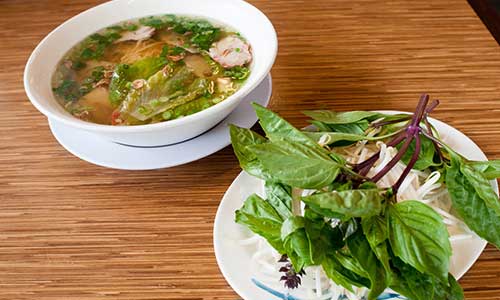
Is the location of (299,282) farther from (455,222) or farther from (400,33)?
(400,33)

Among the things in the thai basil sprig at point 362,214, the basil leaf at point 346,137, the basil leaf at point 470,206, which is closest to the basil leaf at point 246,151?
the thai basil sprig at point 362,214

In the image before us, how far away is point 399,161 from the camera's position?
0.95m

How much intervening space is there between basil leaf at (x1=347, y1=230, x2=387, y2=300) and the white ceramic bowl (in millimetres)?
402

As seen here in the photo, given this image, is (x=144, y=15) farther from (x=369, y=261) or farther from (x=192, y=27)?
(x=369, y=261)

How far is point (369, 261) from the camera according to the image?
783mm

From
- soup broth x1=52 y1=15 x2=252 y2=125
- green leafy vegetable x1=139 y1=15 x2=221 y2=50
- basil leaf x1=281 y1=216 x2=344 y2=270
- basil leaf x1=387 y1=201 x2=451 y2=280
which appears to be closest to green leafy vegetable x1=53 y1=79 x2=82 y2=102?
soup broth x1=52 y1=15 x2=252 y2=125

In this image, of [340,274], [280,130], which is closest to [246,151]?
[280,130]

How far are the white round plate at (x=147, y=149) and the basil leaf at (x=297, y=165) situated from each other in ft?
1.08

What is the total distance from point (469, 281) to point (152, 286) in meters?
0.56

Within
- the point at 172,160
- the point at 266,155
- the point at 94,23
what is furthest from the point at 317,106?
the point at 94,23

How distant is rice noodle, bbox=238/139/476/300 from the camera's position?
87cm

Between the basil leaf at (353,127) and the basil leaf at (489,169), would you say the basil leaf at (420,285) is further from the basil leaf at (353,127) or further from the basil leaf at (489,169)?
the basil leaf at (353,127)

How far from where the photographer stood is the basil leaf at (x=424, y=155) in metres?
0.95

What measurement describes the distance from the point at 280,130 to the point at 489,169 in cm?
37
